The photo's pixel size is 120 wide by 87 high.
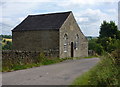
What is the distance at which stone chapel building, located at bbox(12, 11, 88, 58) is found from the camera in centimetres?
2755

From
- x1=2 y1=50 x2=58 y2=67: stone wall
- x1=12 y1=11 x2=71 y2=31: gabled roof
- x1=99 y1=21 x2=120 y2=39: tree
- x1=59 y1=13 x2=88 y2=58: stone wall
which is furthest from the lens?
x1=99 y1=21 x2=120 y2=39: tree

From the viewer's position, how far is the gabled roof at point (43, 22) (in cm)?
2853

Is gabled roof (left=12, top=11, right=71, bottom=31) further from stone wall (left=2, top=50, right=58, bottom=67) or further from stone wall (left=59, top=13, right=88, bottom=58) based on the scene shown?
stone wall (left=2, top=50, right=58, bottom=67)

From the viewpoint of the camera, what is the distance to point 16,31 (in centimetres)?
3077

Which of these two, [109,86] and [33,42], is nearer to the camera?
[109,86]

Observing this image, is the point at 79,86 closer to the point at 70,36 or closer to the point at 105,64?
the point at 105,64

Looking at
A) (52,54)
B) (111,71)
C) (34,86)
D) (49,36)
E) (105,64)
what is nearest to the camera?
(111,71)

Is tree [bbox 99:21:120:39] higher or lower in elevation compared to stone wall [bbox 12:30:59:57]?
higher

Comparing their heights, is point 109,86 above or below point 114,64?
below

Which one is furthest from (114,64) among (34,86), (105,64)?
(34,86)

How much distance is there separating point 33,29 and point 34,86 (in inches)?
835

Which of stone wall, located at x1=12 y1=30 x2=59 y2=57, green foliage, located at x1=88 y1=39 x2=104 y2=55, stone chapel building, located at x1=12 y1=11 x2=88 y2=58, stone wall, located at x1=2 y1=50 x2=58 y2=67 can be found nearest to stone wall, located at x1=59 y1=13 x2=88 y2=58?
stone chapel building, located at x1=12 y1=11 x2=88 y2=58

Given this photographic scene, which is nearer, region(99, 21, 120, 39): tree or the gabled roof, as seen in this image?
the gabled roof

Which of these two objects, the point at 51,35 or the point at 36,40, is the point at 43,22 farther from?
the point at 51,35
